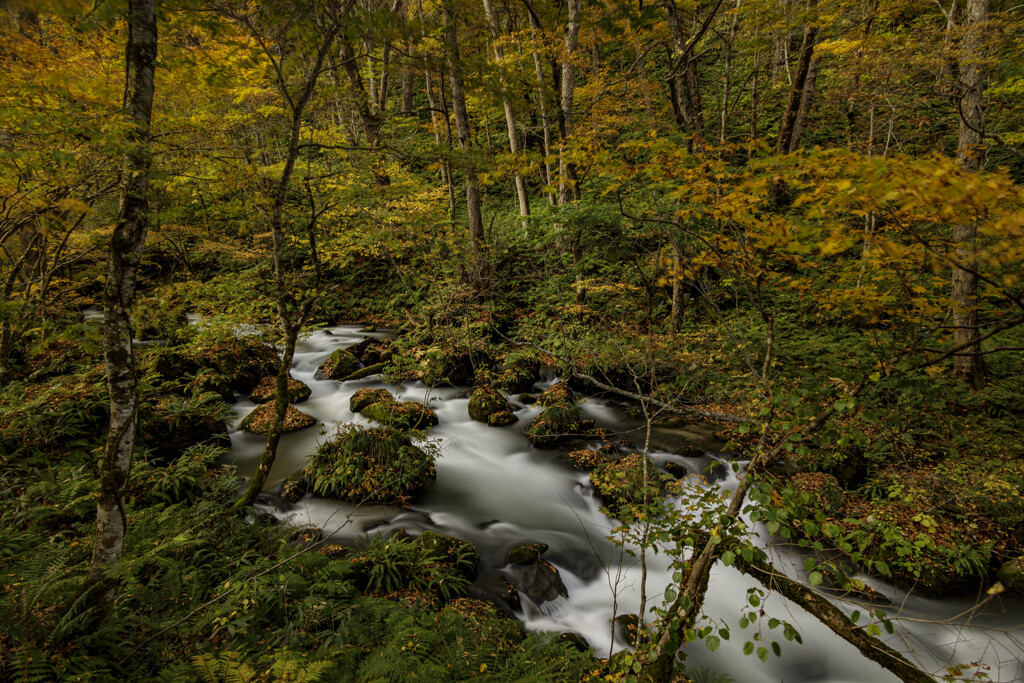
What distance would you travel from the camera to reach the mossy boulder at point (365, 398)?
9.44m

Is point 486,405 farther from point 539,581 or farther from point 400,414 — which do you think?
point 539,581

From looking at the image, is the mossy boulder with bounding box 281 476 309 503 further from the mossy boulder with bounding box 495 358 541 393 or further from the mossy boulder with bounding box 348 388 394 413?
the mossy boulder with bounding box 495 358 541 393

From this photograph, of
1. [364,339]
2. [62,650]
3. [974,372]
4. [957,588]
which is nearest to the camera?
[62,650]

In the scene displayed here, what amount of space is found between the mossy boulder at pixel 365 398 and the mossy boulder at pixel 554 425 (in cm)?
339

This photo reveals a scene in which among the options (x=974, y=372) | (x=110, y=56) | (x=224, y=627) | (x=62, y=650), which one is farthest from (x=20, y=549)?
(x=974, y=372)

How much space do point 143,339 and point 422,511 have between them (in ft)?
34.3

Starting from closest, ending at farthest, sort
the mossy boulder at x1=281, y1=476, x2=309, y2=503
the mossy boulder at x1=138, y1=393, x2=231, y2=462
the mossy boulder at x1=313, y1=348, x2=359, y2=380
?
1. the mossy boulder at x1=281, y1=476, x2=309, y2=503
2. the mossy boulder at x1=138, y1=393, x2=231, y2=462
3. the mossy boulder at x1=313, y1=348, x2=359, y2=380

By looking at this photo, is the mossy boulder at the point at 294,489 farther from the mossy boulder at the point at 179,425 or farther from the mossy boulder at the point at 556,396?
the mossy boulder at the point at 556,396

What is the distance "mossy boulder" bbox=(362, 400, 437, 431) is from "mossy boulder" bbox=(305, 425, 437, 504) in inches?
19.9

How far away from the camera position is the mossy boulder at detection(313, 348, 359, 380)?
11.2 meters

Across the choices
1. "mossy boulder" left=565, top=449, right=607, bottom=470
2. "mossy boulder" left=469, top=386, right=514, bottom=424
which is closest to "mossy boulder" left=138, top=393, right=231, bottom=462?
"mossy boulder" left=469, top=386, right=514, bottom=424

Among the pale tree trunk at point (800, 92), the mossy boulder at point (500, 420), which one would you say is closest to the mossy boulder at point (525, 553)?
the mossy boulder at point (500, 420)

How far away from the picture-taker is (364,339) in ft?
43.0

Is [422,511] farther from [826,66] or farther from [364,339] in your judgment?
[826,66]
